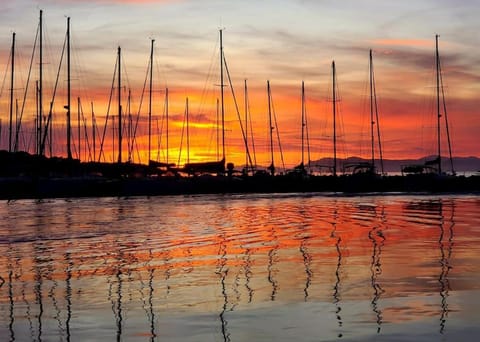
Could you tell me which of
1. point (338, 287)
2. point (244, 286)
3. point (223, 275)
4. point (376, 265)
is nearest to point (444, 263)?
point (376, 265)

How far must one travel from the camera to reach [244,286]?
52.0 feet

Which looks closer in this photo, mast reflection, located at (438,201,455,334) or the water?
the water

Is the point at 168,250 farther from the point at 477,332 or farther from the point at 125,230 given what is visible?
the point at 477,332

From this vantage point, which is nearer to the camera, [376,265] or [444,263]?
[376,265]

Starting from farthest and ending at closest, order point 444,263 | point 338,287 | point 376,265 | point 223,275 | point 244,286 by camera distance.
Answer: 1. point 444,263
2. point 376,265
3. point 223,275
4. point 244,286
5. point 338,287

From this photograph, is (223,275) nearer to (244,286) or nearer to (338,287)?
(244,286)

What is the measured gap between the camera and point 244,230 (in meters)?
31.9

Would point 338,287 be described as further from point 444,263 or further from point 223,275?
point 444,263

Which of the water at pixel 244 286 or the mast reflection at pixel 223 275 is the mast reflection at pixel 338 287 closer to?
the water at pixel 244 286

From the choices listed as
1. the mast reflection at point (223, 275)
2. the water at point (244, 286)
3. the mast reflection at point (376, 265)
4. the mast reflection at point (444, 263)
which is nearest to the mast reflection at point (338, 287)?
the water at point (244, 286)

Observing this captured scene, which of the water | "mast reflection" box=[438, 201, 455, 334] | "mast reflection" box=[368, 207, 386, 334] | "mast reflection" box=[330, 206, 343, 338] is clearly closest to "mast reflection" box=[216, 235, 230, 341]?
the water

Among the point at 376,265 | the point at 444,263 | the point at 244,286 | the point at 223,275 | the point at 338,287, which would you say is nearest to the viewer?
the point at 338,287

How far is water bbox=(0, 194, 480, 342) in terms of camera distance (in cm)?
1160

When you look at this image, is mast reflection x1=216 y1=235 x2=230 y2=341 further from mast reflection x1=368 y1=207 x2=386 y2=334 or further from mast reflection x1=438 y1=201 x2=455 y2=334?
mast reflection x1=438 y1=201 x2=455 y2=334
